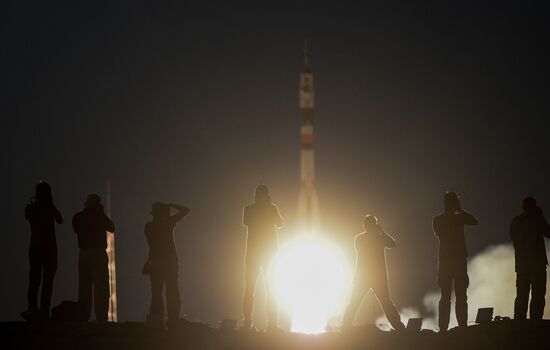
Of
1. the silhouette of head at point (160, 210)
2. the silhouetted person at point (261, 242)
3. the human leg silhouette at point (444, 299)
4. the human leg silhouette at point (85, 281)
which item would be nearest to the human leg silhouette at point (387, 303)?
the human leg silhouette at point (444, 299)

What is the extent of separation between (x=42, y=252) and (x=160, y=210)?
2325mm

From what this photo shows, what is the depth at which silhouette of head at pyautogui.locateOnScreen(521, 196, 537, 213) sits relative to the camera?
27748mm

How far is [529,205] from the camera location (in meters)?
27.9

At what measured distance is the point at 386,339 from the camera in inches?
1045

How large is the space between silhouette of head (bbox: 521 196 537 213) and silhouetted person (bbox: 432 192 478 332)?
1.12 m

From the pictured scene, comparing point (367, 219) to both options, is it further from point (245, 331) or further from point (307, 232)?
point (307, 232)

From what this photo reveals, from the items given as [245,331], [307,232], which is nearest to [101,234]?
[245,331]

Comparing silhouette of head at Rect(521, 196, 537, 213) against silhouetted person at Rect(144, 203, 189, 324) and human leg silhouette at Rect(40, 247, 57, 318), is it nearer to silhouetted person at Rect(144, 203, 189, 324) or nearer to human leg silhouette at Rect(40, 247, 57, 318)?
silhouetted person at Rect(144, 203, 189, 324)

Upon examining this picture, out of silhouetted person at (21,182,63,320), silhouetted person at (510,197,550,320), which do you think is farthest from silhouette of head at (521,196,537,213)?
silhouetted person at (21,182,63,320)

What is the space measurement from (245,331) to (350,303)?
2.83 metres

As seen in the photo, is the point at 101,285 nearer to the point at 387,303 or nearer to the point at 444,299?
the point at 387,303

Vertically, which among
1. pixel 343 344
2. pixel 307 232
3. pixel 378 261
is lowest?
pixel 343 344

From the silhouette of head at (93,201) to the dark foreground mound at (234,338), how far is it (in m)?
2.27

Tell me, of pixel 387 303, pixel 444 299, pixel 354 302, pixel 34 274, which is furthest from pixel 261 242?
pixel 34 274
